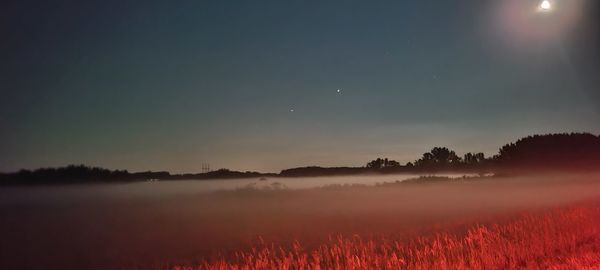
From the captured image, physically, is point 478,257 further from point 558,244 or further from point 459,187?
point 459,187

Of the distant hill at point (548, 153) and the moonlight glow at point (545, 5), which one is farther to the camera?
the distant hill at point (548, 153)

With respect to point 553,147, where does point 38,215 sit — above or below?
below

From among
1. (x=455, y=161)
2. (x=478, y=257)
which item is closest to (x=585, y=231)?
(x=478, y=257)

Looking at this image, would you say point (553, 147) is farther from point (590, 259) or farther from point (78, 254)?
point (590, 259)

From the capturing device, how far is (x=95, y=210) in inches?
7712

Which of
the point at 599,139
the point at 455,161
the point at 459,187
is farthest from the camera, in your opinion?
the point at 455,161

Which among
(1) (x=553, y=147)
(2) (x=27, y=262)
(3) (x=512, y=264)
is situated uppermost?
(1) (x=553, y=147)

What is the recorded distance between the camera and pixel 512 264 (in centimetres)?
1527

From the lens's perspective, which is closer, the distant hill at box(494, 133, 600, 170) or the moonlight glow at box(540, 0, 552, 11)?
the moonlight glow at box(540, 0, 552, 11)

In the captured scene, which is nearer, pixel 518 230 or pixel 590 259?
pixel 590 259

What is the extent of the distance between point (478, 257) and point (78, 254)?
6350cm

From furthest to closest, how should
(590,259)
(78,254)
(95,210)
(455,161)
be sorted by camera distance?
(95,210), (455,161), (78,254), (590,259)

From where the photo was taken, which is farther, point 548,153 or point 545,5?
point 548,153

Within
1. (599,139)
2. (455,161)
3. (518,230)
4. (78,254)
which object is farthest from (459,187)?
(518,230)
